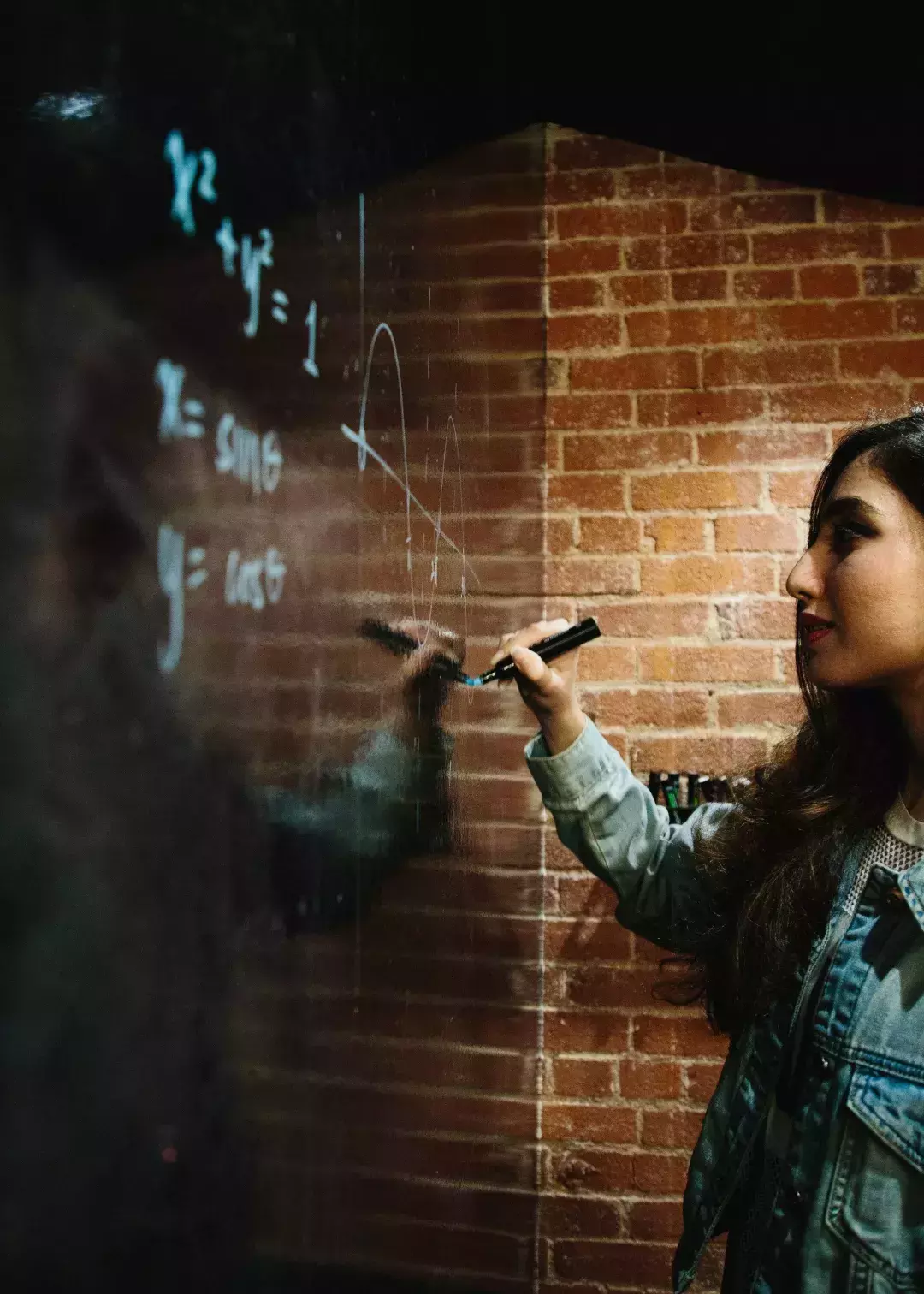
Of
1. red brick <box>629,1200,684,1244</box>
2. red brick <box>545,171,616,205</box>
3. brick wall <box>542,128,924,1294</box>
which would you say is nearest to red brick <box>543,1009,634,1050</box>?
brick wall <box>542,128,924,1294</box>

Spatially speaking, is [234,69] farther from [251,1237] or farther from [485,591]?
[485,591]

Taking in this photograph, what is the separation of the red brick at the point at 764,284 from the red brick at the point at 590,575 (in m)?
0.60

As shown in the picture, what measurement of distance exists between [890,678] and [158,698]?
0.93 m

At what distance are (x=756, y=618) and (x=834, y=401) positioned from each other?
1.53ft

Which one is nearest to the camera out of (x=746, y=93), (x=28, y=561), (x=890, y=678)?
(x=28, y=561)

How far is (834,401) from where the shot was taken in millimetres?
1827

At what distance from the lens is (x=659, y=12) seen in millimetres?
1544

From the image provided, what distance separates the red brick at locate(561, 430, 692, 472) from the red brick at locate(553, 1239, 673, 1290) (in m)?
1.52

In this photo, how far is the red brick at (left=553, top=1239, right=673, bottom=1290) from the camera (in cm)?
171

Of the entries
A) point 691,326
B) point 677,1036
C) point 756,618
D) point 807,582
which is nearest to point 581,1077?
point 677,1036

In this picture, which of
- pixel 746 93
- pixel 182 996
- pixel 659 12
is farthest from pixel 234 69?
pixel 746 93

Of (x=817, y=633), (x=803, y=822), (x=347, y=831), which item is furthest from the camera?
(x=803, y=822)

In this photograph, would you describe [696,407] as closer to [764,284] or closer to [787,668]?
[764,284]

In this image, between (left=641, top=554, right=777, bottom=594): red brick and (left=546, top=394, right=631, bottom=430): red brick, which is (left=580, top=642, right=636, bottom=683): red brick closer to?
(left=641, top=554, right=777, bottom=594): red brick
